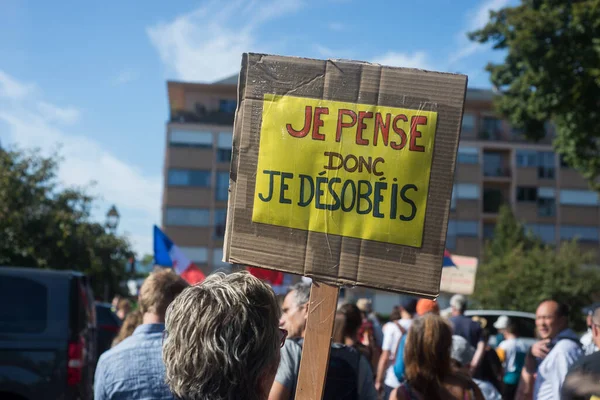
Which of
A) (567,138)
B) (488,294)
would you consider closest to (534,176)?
(488,294)

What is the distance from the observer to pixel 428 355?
418 centimetres

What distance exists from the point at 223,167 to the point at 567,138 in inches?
1586

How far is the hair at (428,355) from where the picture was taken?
13.4 ft

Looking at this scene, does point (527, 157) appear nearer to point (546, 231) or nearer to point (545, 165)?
point (545, 165)

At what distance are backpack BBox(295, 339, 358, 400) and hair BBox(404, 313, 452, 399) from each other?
1.00 ft

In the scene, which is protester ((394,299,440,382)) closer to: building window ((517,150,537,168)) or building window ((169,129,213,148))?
building window ((169,129,213,148))

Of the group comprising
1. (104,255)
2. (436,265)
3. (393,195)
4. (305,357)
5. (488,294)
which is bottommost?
(488,294)

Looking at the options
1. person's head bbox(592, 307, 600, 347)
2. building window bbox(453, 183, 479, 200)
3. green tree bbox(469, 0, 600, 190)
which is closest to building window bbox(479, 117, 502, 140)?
building window bbox(453, 183, 479, 200)

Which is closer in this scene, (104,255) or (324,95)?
(324,95)

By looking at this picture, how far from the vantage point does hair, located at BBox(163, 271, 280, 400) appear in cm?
196

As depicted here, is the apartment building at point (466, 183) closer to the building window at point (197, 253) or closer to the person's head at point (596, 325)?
the building window at point (197, 253)

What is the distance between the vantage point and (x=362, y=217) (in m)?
2.74

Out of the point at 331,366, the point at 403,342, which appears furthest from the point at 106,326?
the point at 331,366

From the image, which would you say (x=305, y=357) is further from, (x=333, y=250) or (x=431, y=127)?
(x=431, y=127)
